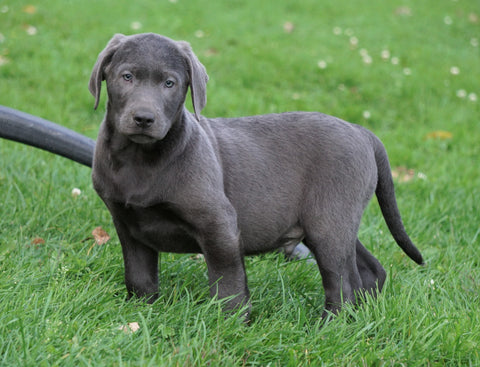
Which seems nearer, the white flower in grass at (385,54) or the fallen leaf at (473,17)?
the white flower in grass at (385,54)

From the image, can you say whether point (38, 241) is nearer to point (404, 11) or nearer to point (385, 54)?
point (385, 54)

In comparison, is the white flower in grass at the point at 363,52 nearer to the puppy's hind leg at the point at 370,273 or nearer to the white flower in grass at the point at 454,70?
the white flower in grass at the point at 454,70

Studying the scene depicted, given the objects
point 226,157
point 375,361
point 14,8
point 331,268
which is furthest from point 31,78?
point 375,361

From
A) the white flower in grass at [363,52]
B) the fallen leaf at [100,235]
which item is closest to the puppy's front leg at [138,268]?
the fallen leaf at [100,235]

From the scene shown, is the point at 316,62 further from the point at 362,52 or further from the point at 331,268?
the point at 331,268

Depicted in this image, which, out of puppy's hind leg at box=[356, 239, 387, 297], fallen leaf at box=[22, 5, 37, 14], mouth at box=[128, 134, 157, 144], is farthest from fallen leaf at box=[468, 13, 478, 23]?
mouth at box=[128, 134, 157, 144]

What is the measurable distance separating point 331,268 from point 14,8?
672 cm

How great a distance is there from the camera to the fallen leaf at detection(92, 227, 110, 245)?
339cm

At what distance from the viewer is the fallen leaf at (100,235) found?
3.39 meters

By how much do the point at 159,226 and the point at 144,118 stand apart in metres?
0.53

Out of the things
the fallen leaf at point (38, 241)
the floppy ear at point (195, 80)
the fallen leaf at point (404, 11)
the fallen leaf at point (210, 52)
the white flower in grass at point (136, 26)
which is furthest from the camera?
the fallen leaf at point (404, 11)

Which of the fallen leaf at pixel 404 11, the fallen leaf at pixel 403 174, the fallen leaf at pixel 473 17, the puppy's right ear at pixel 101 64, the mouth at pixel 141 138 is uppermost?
the puppy's right ear at pixel 101 64

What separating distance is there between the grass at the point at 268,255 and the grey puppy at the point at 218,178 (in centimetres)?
20

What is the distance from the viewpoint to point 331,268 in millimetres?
2791
